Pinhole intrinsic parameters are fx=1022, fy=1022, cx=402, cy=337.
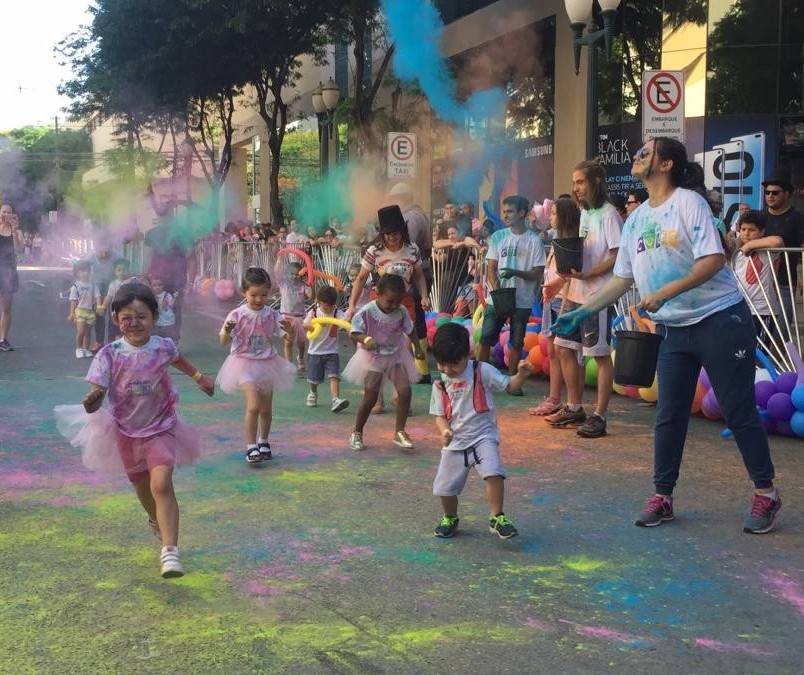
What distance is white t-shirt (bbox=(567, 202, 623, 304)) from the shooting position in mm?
7453

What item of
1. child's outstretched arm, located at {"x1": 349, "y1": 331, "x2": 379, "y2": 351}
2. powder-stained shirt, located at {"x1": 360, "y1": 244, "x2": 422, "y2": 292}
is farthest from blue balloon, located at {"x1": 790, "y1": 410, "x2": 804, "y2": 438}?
powder-stained shirt, located at {"x1": 360, "y1": 244, "x2": 422, "y2": 292}

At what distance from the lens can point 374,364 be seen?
23.5 feet

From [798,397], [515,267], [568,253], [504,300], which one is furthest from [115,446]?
[515,267]

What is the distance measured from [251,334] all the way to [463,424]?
2.43 meters

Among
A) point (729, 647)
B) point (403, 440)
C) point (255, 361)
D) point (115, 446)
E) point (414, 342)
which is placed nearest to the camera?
point (729, 647)

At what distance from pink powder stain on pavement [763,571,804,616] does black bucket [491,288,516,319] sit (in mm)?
4895

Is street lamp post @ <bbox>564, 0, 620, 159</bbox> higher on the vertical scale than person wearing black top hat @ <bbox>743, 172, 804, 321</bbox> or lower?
higher

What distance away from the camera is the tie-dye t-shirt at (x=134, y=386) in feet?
15.6

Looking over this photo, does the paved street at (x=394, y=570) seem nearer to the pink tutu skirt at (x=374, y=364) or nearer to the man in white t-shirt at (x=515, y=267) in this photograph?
the pink tutu skirt at (x=374, y=364)

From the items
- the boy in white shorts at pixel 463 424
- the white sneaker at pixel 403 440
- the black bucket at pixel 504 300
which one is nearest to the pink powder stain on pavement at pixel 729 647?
the boy in white shorts at pixel 463 424

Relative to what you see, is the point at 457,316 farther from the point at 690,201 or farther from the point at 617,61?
the point at 617,61

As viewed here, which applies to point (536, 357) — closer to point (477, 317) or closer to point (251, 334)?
point (477, 317)

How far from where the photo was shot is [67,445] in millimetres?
7238

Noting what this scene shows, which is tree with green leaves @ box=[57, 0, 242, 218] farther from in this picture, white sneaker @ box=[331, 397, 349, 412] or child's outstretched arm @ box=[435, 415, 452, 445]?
child's outstretched arm @ box=[435, 415, 452, 445]
